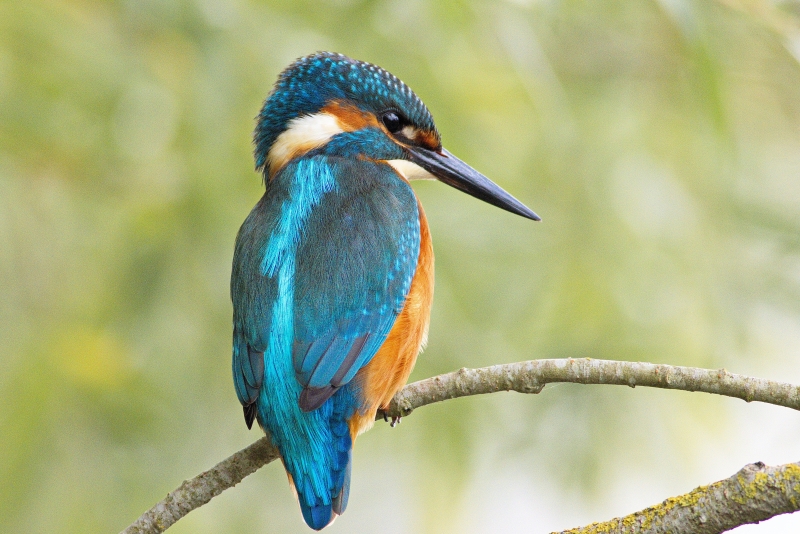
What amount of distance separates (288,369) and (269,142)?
0.77m

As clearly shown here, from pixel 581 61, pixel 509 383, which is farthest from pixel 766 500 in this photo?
pixel 581 61

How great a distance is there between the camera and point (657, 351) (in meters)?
2.91

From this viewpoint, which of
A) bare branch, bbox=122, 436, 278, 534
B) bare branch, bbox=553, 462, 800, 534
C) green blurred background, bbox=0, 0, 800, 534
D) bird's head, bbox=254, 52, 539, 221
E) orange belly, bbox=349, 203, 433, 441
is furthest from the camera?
green blurred background, bbox=0, 0, 800, 534

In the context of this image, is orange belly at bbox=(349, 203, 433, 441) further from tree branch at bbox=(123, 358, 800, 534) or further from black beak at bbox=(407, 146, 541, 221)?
black beak at bbox=(407, 146, 541, 221)

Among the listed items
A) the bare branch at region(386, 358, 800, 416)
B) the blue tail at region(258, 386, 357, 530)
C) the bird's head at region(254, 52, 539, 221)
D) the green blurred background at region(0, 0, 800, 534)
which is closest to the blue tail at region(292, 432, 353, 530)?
the blue tail at region(258, 386, 357, 530)

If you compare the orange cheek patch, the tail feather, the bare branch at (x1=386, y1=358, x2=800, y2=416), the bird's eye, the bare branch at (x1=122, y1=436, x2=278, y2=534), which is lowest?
the bare branch at (x1=386, y1=358, x2=800, y2=416)

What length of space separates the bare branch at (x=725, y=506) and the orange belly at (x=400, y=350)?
658mm

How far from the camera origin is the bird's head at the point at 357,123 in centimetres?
230

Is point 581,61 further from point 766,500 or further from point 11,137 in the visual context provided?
point 766,500

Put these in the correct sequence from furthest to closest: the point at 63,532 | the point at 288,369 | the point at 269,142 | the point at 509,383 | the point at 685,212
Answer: the point at 685,212, the point at 63,532, the point at 269,142, the point at 288,369, the point at 509,383

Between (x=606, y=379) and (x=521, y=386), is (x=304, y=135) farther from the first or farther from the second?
(x=606, y=379)

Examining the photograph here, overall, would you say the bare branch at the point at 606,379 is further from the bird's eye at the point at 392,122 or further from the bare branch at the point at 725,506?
the bird's eye at the point at 392,122

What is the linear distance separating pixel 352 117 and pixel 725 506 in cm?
137

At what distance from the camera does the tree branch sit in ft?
4.64
